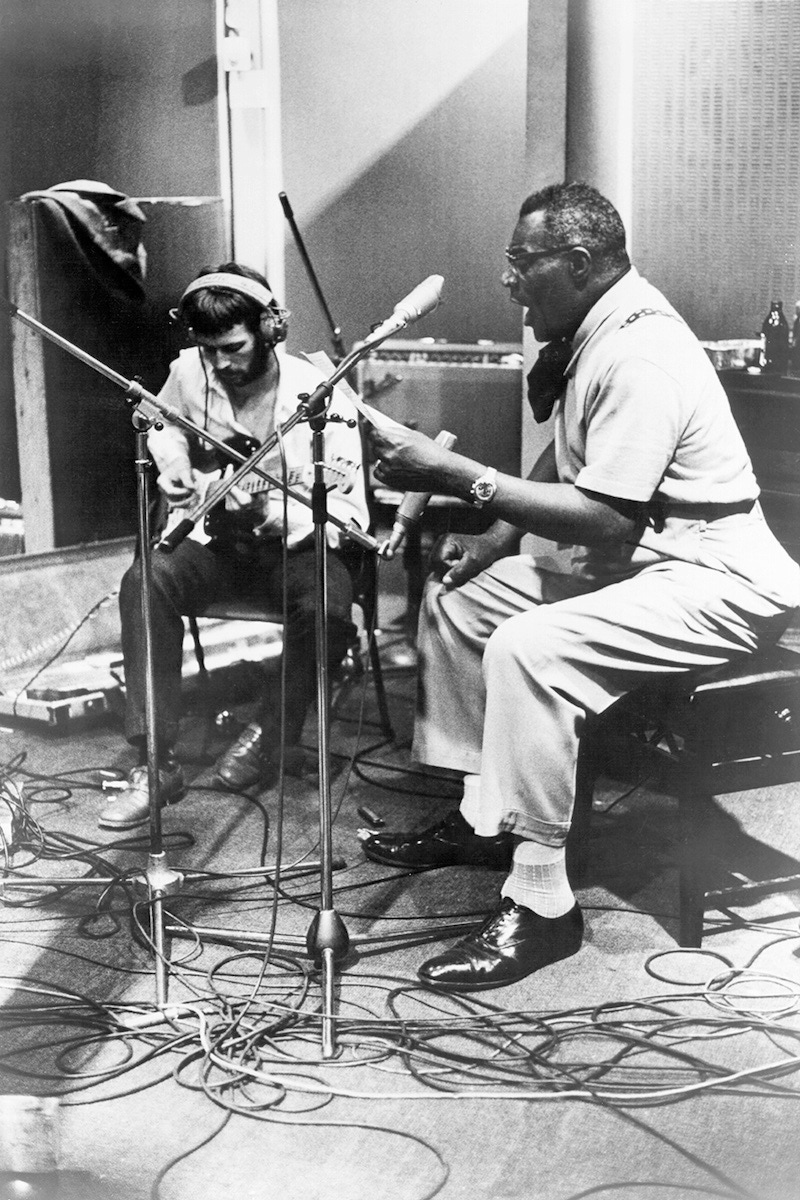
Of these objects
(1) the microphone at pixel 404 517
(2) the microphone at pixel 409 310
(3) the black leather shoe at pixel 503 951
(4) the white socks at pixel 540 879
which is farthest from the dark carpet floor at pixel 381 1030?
(2) the microphone at pixel 409 310

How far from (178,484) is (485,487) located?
127 cm

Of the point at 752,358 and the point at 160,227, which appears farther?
the point at 160,227

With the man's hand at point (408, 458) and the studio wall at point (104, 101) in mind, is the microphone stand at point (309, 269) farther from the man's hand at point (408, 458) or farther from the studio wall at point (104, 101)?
the man's hand at point (408, 458)

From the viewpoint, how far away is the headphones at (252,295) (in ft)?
12.1

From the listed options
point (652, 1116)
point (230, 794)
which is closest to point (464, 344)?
point (230, 794)

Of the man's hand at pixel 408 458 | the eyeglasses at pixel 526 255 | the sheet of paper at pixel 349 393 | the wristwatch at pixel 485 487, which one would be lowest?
the wristwatch at pixel 485 487

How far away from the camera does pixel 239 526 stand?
13.0 ft

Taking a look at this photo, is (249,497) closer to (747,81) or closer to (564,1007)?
(564,1007)

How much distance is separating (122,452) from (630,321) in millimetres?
2455

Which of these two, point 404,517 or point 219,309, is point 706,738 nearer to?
Result: point 404,517

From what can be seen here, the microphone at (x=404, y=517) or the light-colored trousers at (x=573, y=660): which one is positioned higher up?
the microphone at (x=404, y=517)

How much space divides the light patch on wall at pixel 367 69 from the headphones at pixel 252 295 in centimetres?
183

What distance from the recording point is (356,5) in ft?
17.1

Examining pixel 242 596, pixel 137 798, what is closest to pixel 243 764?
pixel 137 798
